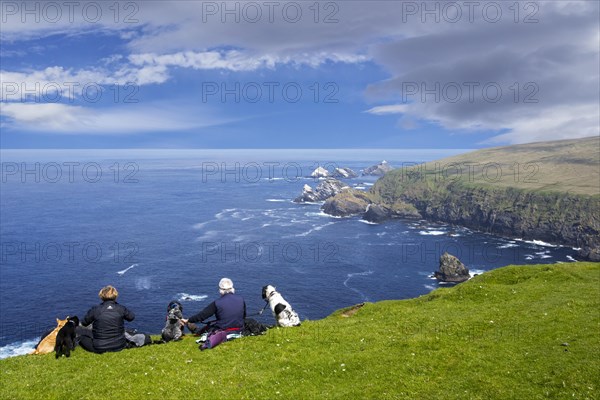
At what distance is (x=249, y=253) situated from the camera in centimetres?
17000

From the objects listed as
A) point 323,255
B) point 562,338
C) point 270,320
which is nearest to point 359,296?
point 270,320

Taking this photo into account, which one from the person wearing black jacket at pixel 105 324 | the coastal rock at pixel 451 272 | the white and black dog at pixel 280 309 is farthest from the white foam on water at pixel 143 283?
the white and black dog at pixel 280 309

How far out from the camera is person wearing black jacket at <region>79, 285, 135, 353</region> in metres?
19.9

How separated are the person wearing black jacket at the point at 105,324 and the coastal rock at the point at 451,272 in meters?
139

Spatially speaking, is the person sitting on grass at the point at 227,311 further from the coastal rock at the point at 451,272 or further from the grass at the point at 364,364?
the coastal rock at the point at 451,272

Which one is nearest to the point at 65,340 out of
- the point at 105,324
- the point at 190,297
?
the point at 105,324

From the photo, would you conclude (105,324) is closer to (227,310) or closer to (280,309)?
(227,310)

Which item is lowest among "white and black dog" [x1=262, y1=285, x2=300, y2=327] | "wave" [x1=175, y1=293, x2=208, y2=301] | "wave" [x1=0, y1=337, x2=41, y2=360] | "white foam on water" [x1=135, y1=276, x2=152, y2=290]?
"wave" [x1=0, y1=337, x2=41, y2=360]

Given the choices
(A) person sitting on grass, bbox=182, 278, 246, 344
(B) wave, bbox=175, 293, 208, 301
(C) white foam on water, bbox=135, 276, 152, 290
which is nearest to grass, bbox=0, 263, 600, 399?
(A) person sitting on grass, bbox=182, 278, 246, 344

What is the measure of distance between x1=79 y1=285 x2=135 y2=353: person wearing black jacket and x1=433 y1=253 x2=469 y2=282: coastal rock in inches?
5468

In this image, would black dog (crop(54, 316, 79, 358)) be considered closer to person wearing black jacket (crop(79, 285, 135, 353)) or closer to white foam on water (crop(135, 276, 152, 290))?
person wearing black jacket (crop(79, 285, 135, 353))

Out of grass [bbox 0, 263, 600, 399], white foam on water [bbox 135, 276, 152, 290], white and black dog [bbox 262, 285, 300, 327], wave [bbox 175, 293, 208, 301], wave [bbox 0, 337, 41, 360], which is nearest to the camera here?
grass [bbox 0, 263, 600, 399]

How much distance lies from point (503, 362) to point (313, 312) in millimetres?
98826

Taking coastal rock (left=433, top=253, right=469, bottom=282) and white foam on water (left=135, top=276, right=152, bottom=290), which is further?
coastal rock (left=433, top=253, right=469, bottom=282)
